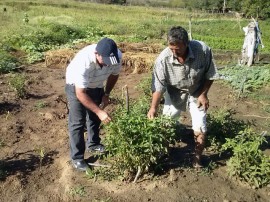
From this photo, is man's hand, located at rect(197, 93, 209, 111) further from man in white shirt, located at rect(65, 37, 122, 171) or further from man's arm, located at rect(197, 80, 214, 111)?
man in white shirt, located at rect(65, 37, 122, 171)

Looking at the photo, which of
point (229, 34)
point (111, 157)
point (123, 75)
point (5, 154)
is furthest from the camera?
point (229, 34)

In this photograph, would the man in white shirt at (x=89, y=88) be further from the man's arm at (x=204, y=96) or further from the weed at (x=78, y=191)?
the man's arm at (x=204, y=96)

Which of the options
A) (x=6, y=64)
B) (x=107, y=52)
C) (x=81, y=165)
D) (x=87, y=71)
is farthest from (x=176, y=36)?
(x=6, y=64)

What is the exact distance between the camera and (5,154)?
15.8 feet

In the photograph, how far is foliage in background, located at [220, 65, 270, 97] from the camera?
769 centimetres

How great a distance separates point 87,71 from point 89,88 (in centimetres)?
38

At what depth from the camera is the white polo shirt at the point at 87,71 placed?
3.70 meters

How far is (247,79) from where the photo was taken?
8.33m

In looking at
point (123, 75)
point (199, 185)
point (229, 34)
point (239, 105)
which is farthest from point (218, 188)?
point (229, 34)

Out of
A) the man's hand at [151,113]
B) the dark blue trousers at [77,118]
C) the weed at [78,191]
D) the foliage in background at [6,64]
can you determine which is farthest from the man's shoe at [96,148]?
the foliage in background at [6,64]

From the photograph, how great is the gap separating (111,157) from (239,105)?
12.1 feet

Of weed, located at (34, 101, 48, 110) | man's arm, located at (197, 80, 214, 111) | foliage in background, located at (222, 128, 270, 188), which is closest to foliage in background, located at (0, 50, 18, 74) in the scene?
A: weed, located at (34, 101, 48, 110)

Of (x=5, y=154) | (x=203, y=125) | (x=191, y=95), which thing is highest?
(x=191, y=95)

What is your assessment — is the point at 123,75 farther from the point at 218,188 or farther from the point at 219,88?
the point at 218,188
